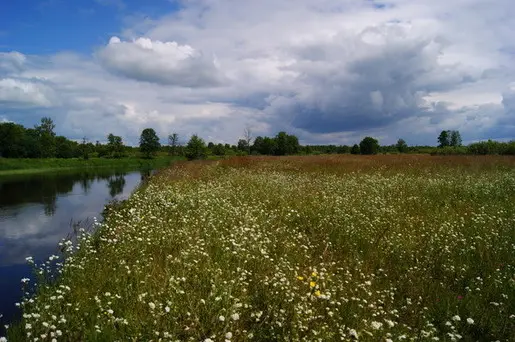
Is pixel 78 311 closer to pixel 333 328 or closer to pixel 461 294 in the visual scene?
pixel 333 328

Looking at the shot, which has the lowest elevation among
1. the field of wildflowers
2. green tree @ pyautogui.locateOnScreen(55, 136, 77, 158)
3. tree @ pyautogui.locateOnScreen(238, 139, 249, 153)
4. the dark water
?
the dark water

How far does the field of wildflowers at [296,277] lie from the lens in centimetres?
441

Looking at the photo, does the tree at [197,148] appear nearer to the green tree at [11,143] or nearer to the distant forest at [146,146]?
the distant forest at [146,146]

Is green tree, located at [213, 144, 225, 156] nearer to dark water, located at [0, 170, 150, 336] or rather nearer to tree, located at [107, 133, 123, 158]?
tree, located at [107, 133, 123, 158]

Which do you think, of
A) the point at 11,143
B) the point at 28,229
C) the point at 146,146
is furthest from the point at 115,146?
the point at 28,229

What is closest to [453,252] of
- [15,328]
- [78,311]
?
[78,311]

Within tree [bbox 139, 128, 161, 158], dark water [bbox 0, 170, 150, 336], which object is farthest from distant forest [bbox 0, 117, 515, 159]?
dark water [bbox 0, 170, 150, 336]

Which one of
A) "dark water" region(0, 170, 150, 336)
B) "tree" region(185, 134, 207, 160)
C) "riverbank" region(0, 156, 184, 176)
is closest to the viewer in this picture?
"dark water" region(0, 170, 150, 336)

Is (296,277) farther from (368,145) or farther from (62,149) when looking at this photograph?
(62,149)

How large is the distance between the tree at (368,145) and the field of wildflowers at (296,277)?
6893cm

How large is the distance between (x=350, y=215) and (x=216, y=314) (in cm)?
622

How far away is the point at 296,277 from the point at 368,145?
258 ft

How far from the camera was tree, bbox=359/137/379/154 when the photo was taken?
7975 cm

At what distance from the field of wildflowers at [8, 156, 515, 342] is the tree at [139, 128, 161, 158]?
10930 cm
